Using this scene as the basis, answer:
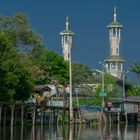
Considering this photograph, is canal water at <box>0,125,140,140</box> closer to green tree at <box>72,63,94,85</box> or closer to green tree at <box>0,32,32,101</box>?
green tree at <box>0,32,32,101</box>

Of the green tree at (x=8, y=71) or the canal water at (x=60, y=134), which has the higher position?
the green tree at (x=8, y=71)

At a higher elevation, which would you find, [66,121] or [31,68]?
[31,68]

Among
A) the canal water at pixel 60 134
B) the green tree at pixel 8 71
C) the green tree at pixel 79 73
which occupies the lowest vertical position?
the canal water at pixel 60 134

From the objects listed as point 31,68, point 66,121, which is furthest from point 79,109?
point 31,68

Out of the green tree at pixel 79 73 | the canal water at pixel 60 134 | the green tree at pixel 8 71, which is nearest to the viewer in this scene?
the canal water at pixel 60 134

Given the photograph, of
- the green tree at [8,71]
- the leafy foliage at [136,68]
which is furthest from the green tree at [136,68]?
the green tree at [8,71]

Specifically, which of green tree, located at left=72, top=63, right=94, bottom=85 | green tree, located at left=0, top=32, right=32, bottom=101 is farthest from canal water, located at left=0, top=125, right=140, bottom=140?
green tree, located at left=72, top=63, right=94, bottom=85

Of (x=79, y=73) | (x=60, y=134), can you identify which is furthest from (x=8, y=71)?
(x=79, y=73)

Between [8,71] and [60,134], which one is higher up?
[8,71]

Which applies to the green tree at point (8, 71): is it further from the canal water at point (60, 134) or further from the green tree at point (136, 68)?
the green tree at point (136, 68)

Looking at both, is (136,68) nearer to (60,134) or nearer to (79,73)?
(79,73)

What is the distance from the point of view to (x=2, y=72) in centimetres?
7094

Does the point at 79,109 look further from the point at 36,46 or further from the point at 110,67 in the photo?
the point at 110,67

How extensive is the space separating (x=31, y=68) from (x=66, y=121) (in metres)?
9.50
